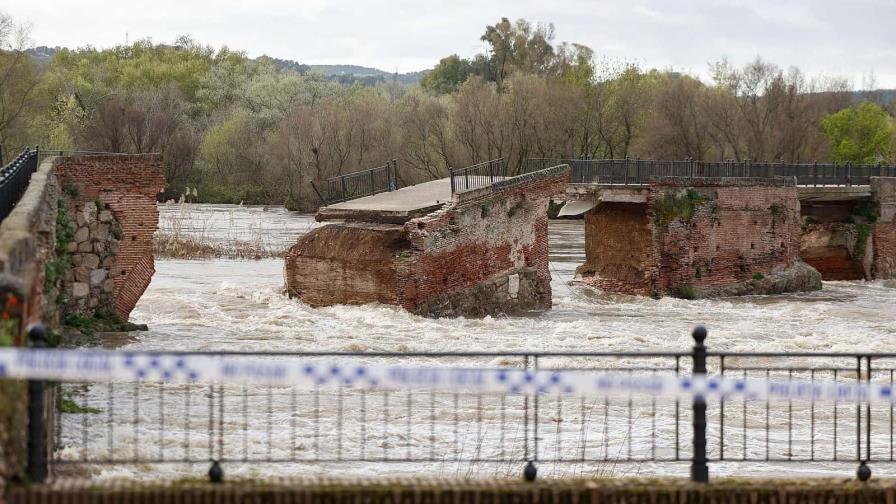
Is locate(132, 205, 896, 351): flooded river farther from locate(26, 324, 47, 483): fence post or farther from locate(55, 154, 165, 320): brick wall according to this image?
locate(26, 324, 47, 483): fence post

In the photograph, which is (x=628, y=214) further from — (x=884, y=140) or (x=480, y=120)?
(x=884, y=140)

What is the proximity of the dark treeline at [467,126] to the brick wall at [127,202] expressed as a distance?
34659 mm

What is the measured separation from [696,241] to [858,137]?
41.6 metres

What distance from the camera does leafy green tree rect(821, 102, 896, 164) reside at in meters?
68.3

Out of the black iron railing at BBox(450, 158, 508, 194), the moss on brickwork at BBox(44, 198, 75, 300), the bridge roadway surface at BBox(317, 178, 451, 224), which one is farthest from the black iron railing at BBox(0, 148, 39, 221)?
the black iron railing at BBox(450, 158, 508, 194)

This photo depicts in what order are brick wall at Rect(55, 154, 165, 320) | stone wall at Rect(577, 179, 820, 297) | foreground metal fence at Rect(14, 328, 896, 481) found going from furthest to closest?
1. stone wall at Rect(577, 179, 820, 297)
2. brick wall at Rect(55, 154, 165, 320)
3. foreground metal fence at Rect(14, 328, 896, 481)

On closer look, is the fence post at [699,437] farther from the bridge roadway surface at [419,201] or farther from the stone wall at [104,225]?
the bridge roadway surface at [419,201]

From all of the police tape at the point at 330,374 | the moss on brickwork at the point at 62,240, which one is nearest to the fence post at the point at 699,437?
the police tape at the point at 330,374

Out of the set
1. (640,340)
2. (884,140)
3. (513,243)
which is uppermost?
(884,140)


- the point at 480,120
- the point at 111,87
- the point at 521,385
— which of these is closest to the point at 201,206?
the point at 480,120

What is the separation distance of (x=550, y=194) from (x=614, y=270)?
4558 mm

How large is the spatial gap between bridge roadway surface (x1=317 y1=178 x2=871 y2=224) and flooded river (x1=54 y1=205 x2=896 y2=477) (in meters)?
2.03

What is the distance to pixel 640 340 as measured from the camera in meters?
22.8

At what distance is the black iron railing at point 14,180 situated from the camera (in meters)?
13.2
